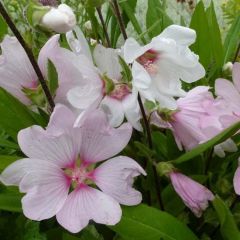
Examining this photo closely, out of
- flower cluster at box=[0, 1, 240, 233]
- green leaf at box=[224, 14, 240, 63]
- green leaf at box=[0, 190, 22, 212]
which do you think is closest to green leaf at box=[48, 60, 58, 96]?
flower cluster at box=[0, 1, 240, 233]

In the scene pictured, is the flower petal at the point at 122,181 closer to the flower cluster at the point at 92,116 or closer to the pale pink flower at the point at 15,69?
the flower cluster at the point at 92,116

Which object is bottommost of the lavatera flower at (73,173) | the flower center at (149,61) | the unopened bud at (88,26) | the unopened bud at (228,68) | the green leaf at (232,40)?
the green leaf at (232,40)

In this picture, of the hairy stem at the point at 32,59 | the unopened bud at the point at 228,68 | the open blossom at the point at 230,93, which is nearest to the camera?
the hairy stem at the point at 32,59

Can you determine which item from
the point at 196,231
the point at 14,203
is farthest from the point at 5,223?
the point at 196,231

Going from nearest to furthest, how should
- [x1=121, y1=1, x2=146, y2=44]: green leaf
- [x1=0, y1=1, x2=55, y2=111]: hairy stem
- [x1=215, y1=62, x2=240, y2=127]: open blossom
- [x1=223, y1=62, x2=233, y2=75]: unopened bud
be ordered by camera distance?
[x1=0, y1=1, x2=55, y2=111]: hairy stem, [x1=215, y1=62, x2=240, y2=127]: open blossom, [x1=223, y1=62, x2=233, y2=75]: unopened bud, [x1=121, y1=1, x2=146, y2=44]: green leaf

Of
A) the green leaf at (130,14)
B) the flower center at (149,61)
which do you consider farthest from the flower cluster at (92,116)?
the green leaf at (130,14)

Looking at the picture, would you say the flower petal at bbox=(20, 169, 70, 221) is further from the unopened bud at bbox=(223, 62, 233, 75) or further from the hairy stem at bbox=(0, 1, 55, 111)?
the unopened bud at bbox=(223, 62, 233, 75)

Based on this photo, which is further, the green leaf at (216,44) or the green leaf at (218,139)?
Result: the green leaf at (216,44)
